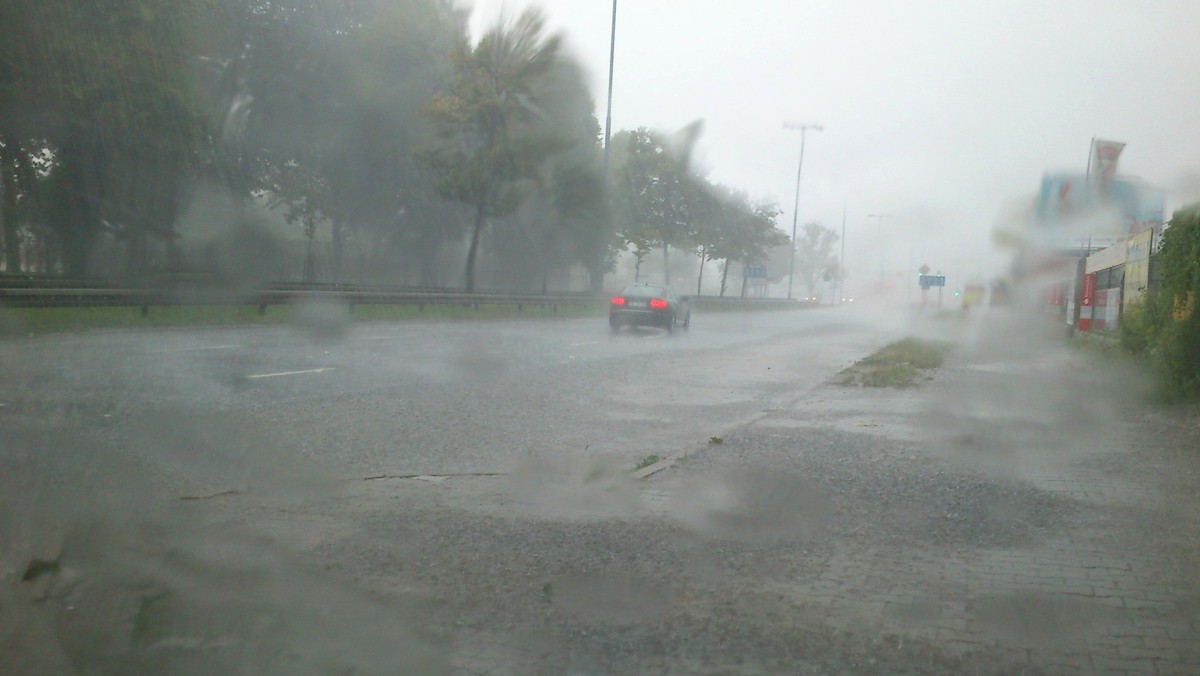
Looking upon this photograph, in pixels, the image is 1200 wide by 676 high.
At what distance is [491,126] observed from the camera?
34.0 m

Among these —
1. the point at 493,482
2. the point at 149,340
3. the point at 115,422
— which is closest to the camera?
the point at 493,482

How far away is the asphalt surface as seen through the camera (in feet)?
13.4

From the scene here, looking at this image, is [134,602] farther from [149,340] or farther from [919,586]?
[149,340]

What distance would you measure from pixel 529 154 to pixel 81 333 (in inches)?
766

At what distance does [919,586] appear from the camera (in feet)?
16.4

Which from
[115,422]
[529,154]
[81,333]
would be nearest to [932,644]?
[115,422]

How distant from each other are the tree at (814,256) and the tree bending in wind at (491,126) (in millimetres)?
9648

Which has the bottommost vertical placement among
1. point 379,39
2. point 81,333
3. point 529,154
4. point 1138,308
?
point 81,333

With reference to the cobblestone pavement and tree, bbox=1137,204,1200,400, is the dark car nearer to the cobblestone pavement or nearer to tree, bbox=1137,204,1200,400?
tree, bbox=1137,204,1200,400

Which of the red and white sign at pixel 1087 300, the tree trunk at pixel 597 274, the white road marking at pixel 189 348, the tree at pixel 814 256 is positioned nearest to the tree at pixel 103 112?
the white road marking at pixel 189 348

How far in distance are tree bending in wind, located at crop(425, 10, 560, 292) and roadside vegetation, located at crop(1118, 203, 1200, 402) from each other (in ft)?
70.3

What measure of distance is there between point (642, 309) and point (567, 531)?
73.9 ft

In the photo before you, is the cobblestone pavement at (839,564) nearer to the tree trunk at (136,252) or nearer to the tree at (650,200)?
the tree trunk at (136,252)

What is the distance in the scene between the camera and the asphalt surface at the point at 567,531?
409cm
